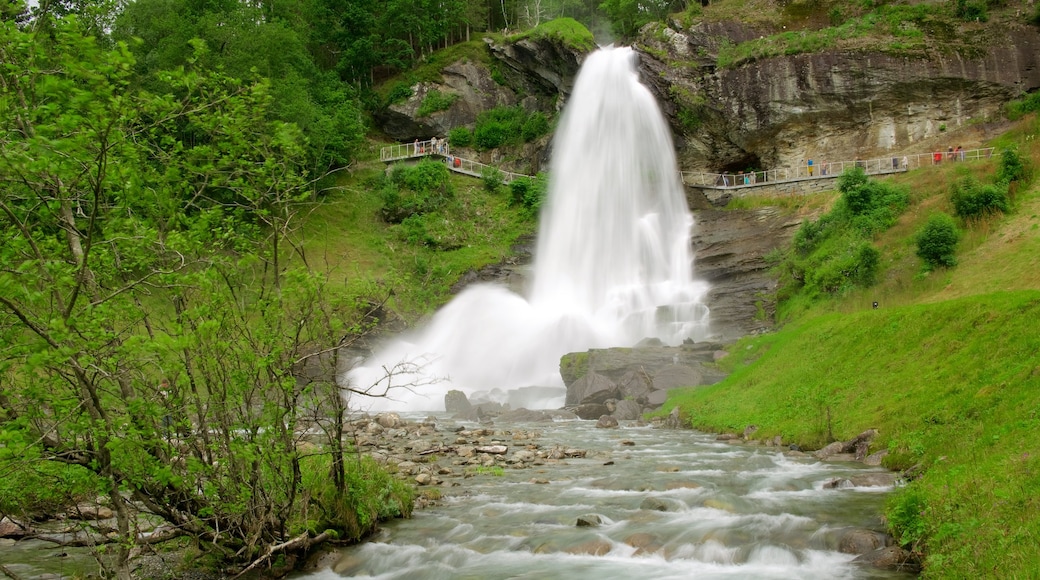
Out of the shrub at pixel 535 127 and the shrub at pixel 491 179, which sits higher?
the shrub at pixel 535 127

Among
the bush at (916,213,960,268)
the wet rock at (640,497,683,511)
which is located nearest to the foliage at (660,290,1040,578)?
the wet rock at (640,497,683,511)

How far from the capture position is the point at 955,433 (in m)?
11.5

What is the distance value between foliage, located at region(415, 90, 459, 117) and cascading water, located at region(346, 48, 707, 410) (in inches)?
423

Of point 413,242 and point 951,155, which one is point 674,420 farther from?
point 951,155

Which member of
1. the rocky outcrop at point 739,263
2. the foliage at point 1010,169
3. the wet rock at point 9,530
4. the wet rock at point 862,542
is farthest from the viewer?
the rocky outcrop at point 739,263

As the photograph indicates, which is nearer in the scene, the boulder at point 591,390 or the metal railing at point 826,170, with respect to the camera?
the boulder at point 591,390

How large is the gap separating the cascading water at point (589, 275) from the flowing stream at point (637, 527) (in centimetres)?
1503

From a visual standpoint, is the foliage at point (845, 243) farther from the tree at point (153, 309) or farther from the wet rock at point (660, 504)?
the tree at point (153, 309)

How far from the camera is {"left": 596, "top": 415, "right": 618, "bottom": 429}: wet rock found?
22.0m

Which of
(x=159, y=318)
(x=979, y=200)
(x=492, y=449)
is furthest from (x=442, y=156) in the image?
(x=159, y=318)

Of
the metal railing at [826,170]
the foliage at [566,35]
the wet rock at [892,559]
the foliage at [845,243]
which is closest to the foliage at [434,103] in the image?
the foliage at [566,35]

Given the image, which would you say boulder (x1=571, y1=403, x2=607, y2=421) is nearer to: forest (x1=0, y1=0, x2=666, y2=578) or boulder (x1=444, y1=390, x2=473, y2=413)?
boulder (x1=444, y1=390, x2=473, y2=413)

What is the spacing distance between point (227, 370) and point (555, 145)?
1823 inches

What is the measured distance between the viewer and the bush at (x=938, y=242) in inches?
974
